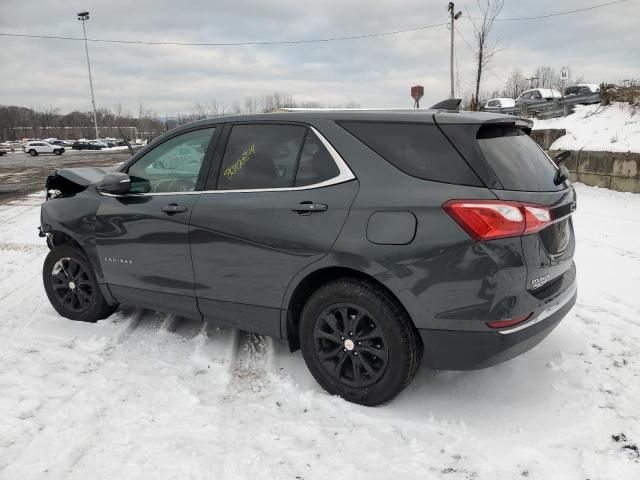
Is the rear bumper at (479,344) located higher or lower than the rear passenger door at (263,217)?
lower

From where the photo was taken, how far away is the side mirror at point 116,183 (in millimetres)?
3830

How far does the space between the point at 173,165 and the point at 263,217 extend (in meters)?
1.10

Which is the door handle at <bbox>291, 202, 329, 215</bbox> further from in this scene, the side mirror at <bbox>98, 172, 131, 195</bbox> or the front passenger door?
the side mirror at <bbox>98, 172, 131, 195</bbox>

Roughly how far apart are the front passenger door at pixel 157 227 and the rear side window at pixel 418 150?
130 centimetres

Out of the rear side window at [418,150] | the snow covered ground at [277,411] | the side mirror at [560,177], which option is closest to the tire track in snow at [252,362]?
the snow covered ground at [277,411]

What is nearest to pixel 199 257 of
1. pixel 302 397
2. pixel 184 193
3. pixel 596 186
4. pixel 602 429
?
pixel 184 193

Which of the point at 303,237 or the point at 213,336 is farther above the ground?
the point at 303,237

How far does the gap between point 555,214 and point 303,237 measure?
56.7 inches

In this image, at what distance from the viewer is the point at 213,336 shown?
13.4 feet

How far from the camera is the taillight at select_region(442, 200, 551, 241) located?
253cm

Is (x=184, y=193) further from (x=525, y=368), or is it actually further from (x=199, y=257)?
(x=525, y=368)

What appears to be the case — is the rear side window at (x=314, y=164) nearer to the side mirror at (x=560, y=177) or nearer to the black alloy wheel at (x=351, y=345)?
the black alloy wheel at (x=351, y=345)

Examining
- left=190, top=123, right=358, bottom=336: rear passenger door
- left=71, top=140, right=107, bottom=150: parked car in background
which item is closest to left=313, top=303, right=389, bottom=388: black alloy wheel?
left=190, top=123, right=358, bottom=336: rear passenger door

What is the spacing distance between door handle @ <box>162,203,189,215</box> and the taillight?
6.21ft
